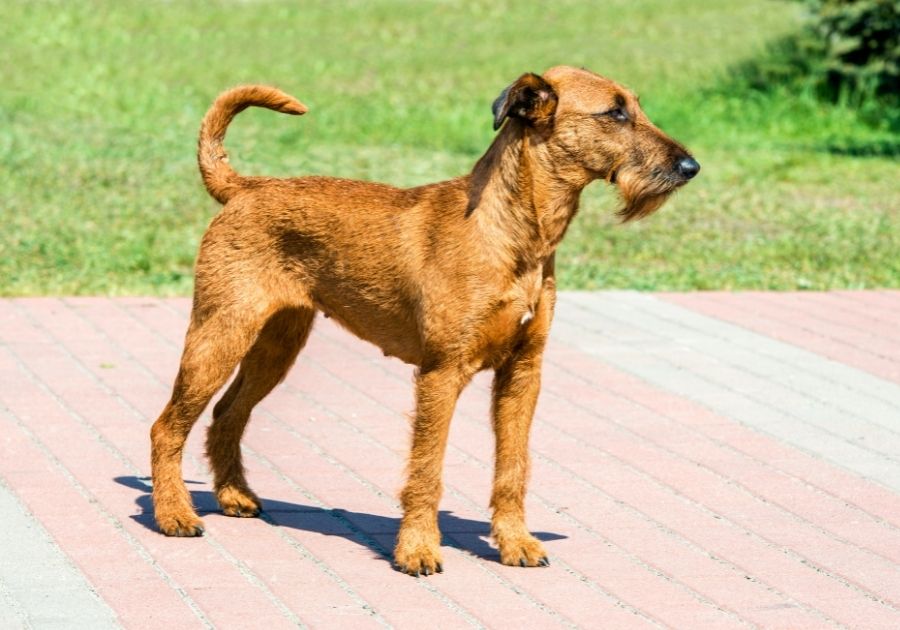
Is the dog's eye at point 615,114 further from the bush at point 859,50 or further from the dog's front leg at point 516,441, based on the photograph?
the bush at point 859,50

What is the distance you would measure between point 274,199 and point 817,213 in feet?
28.7

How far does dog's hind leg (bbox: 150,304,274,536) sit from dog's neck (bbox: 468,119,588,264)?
92cm

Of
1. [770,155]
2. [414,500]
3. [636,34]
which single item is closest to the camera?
[414,500]

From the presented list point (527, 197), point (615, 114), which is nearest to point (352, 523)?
point (527, 197)

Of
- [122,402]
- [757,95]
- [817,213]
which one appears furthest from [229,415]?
[757,95]

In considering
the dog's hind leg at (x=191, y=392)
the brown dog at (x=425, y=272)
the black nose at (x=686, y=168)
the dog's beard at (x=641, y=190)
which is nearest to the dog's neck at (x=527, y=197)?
the brown dog at (x=425, y=272)

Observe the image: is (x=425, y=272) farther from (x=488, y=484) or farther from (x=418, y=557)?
(x=488, y=484)

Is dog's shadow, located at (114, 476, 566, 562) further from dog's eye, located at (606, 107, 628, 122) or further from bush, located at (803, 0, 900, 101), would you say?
bush, located at (803, 0, 900, 101)

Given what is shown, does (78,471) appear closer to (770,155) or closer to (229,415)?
(229,415)

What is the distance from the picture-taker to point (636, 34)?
84.7ft

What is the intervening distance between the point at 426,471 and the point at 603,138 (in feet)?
4.04

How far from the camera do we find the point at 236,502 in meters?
5.53

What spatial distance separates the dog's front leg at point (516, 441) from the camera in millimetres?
5055

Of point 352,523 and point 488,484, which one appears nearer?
point 352,523
